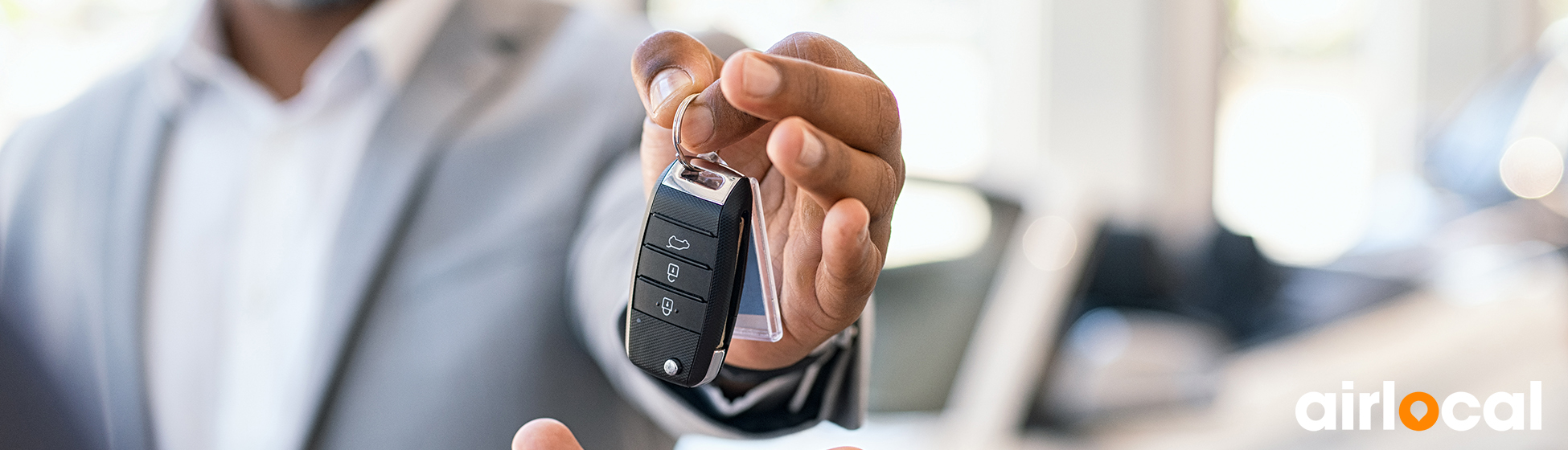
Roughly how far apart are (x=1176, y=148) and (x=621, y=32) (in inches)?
87.7

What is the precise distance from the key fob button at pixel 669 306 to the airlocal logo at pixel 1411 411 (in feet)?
4.36

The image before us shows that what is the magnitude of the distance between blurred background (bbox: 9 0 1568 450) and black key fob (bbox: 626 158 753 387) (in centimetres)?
18

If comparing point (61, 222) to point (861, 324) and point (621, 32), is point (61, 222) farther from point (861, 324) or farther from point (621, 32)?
point (861, 324)

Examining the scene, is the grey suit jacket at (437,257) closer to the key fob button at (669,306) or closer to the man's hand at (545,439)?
the man's hand at (545,439)

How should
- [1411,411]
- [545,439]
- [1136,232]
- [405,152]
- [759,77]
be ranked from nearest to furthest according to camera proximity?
[759,77], [545,439], [405,152], [1411,411], [1136,232]

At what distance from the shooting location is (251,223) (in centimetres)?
83

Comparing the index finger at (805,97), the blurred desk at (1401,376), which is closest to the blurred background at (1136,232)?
the blurred desk at (1401,376)

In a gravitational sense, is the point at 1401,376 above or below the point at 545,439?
below

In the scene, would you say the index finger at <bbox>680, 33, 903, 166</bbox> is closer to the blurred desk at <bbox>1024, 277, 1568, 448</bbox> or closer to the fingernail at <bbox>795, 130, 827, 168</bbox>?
the fingernail at <bbox>795, 130, 827, 168</bbox>

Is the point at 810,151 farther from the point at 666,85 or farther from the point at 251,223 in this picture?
the point at 251,223

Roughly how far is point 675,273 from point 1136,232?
5.87 feet

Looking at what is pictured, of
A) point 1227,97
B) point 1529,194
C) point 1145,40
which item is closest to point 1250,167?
point 1227,97

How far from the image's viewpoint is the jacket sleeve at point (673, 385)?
53cm

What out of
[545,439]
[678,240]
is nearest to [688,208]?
[678,240]
